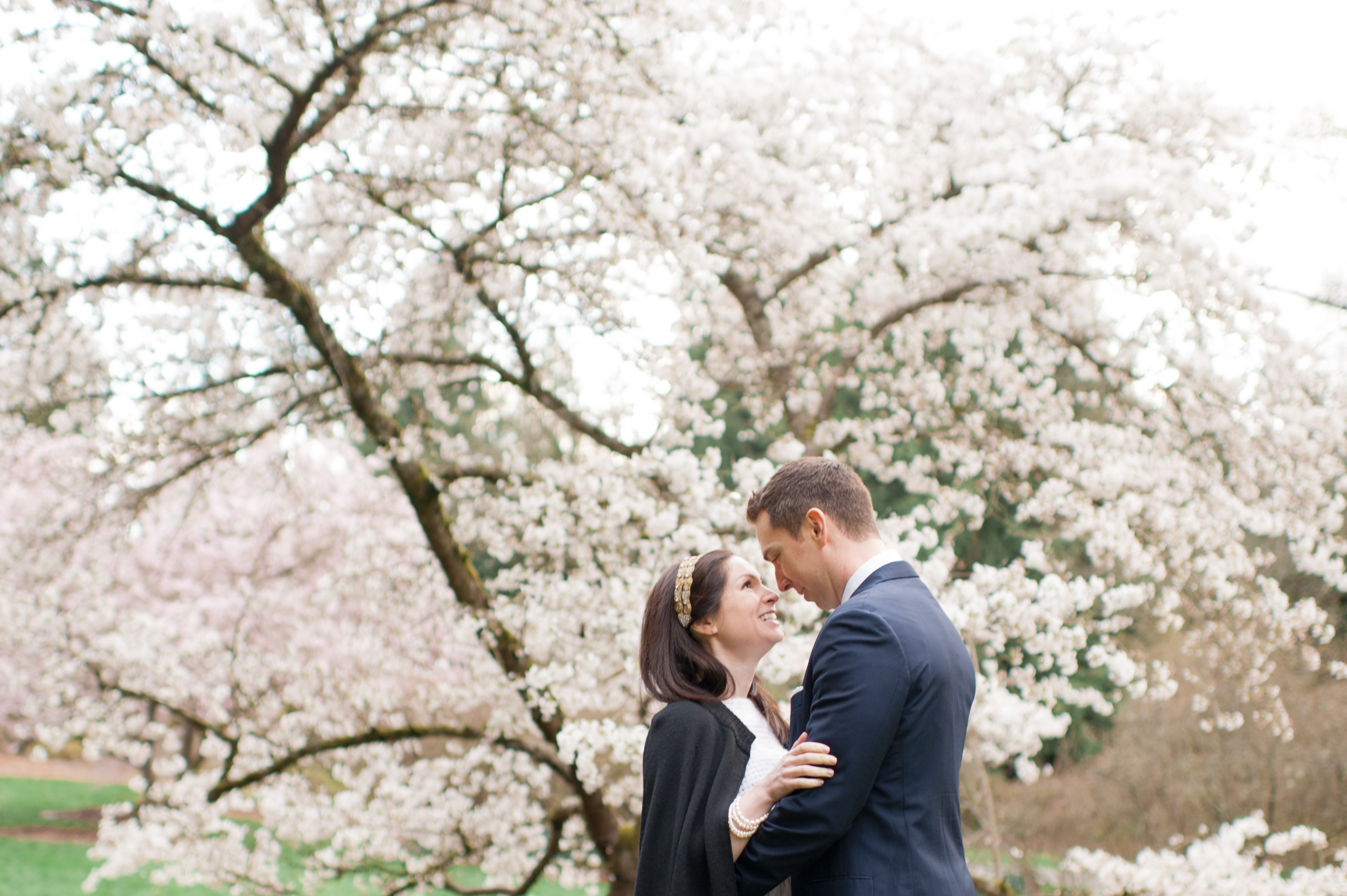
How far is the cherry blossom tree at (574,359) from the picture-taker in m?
4.82

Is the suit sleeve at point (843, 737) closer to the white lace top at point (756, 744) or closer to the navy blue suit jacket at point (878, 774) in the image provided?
the navy blue suit jacket at point (878, 774)

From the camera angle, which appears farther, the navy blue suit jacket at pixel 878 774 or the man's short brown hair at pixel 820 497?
the man's short brown hair at pixel 820 497

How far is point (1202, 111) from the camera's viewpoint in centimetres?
586

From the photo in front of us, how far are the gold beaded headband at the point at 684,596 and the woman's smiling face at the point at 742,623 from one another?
33 mm

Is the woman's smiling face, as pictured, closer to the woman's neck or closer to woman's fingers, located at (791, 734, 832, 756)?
the woman's neck

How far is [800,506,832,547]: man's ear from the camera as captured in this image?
205 centimetres

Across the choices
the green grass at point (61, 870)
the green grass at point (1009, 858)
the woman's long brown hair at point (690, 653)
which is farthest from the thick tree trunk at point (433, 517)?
the green grass at point (61, 870)

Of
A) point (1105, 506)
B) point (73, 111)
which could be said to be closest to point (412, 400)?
point (73, 111)

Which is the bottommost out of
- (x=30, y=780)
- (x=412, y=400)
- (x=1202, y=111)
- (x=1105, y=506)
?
(x=1105, y=506)

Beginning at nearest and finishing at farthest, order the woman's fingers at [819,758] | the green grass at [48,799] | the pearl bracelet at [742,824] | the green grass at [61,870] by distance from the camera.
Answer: the woman's fingers at [819,758] → the pearl bracelet at [742,824] → the green grass at [61,870] → the green grass at [48,799]

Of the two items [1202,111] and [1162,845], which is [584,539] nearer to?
[1202,111]

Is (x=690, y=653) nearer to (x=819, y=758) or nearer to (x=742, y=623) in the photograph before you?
(x=742, y=623)

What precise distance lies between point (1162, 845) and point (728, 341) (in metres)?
6.21

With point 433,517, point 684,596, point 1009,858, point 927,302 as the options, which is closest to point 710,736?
point 684,596
